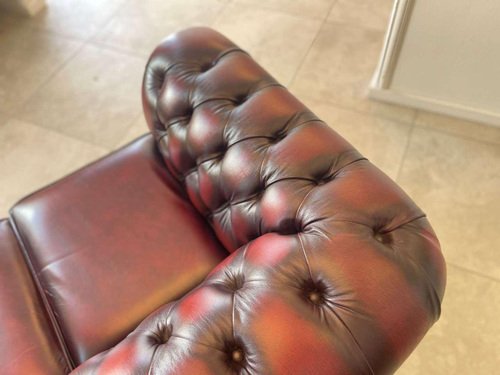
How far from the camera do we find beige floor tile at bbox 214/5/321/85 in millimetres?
2029

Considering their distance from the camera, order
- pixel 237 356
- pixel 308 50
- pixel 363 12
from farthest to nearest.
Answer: pixel 363 12 < pixel 308 50 < pixel 237 356

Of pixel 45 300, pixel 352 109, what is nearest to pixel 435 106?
pixel 352 109

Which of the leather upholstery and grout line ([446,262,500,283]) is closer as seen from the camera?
the leather upholstery

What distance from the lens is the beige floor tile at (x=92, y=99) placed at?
186cm

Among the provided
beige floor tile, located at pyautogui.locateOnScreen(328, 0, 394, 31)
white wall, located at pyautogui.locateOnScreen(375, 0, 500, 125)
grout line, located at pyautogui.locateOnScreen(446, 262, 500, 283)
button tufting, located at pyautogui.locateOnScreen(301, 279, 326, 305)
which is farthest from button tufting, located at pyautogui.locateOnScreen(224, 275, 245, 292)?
beige floor tile, located at pyautogui.locateOnScreen(328, 0, 394, 31)

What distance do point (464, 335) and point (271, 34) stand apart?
61.6 inches

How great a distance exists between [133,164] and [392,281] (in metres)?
0.76

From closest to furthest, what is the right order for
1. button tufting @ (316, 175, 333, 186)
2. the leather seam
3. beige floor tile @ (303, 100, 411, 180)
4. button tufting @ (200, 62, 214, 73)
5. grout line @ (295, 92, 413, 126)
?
button tufting @ (316, 175, 333, 186), the leather seam, button tufting @ (200, 62, 214, 73), beige floor tile @ (303, 100, 411, 180), grout line @ (295, 92, 413, 126)

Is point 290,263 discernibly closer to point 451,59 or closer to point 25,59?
point 451,59

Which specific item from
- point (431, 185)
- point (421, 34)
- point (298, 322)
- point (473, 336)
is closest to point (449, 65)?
point (421, 34)

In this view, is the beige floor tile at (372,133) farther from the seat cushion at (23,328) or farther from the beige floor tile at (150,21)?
the seat cushion at (23,328)

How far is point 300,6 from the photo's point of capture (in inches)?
88.7

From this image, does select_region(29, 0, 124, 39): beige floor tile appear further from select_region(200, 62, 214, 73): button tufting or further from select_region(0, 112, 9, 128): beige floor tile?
select_region(200, 62, 214, 73): button tufting

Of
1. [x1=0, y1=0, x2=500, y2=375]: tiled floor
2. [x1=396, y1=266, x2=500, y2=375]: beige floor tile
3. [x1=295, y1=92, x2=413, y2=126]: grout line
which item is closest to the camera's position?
[x1=396, y1=266, x2=500, y2=375]: beige floor tile
